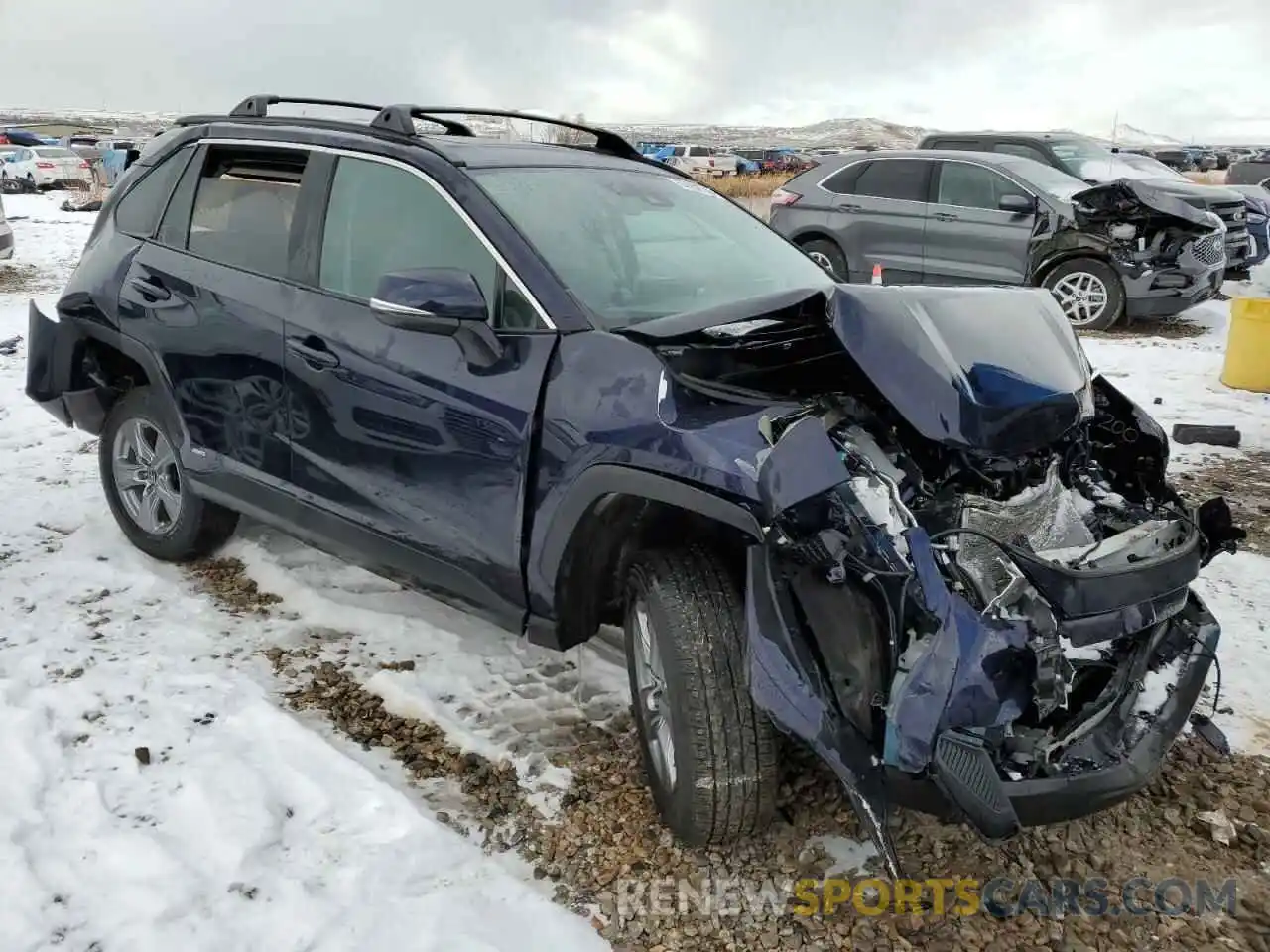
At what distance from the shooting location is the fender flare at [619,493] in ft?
7.33

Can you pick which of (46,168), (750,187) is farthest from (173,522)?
(46,168)

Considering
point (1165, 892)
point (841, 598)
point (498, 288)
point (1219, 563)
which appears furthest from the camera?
point (1219, 563)

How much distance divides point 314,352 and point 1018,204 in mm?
7732

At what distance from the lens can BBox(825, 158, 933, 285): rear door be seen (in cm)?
998

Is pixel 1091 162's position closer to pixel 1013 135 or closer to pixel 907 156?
pixel 1013 135

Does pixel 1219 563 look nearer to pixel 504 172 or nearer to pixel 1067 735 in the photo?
pixel 1067 735

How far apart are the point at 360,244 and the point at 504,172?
1.74 feet

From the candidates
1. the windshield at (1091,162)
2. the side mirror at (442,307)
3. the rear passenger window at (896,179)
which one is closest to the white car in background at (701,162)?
the windshield at (1091,162)

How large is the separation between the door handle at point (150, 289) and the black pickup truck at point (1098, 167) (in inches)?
358

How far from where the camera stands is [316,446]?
3271 mm

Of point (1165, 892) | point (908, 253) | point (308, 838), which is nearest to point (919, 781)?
point (1165, 892)

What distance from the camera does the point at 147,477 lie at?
420 cm

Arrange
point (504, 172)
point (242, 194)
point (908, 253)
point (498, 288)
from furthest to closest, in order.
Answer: point (908, 253)
point (242, 194)
point (504, 172)
point (498, 288)

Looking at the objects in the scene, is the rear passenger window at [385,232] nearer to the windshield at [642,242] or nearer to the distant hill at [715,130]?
the windshield at [642,242]
